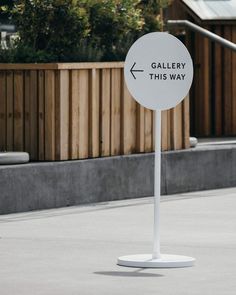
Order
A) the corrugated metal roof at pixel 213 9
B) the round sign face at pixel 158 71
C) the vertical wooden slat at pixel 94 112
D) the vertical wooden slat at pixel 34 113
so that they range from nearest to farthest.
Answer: the round sign face at pixel 158 71 < the vertical wooden slat at pixel 34 113 < the vertical wooden slat at pixel 94 112 < the corrugated metal roof at pixel 213 9

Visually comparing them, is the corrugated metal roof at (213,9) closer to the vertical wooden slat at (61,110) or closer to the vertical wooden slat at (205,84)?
the vertical wooden slat at (205,84)

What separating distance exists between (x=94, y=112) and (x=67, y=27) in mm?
1162

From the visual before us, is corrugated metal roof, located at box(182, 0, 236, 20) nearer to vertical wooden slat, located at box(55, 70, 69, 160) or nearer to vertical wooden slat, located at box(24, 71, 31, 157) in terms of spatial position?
vertical wooden slat, located at box(55, 70, 69, 160)

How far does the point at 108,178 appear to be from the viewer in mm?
17422

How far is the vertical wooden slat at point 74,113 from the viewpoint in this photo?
56.0 feet

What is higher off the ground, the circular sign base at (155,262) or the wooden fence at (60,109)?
the wooden fence at (60,109)

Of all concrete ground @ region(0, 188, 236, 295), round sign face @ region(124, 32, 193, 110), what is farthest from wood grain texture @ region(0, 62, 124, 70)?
round sign face @ region(124, 32, 193, 110)

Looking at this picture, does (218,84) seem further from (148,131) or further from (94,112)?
(94,112)

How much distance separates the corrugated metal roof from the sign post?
11.0 metres

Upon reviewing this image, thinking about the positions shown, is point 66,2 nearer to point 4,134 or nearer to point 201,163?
point 4,134

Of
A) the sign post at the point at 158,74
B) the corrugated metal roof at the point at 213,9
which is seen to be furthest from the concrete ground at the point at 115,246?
the corrugated metal roof at the point at 213,9

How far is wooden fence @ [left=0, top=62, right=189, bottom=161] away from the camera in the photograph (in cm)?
1691

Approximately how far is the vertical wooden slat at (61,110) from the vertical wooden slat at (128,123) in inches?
48.0

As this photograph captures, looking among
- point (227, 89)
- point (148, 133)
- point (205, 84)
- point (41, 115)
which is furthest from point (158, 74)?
point (205, 84)
